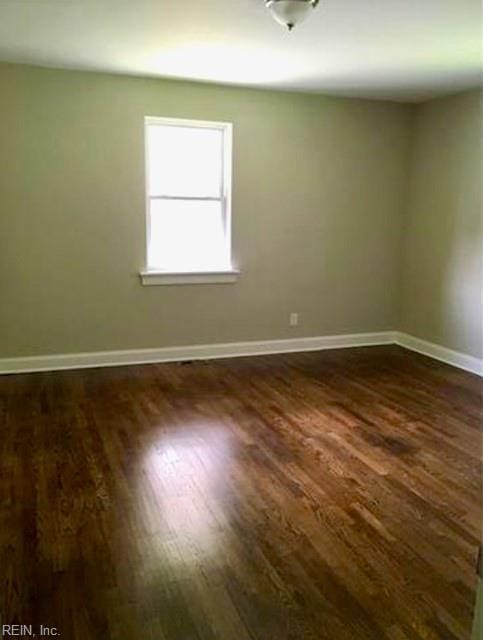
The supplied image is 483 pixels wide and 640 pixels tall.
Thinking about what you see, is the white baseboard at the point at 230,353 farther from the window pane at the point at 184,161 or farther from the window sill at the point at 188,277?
the window pane at the point at 184,161

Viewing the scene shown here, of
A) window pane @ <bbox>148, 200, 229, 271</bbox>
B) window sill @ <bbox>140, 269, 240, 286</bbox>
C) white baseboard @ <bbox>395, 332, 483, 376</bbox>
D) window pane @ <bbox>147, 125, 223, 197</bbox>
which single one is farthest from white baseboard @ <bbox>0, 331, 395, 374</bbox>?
window pane @ <bbox>147, 125, 223, 197</bbox>

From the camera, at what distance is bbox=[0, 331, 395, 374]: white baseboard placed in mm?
4352

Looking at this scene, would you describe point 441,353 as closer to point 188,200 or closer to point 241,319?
point 241,319

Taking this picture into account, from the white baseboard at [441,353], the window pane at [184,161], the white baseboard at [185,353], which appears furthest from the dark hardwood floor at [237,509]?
the window pane at [184,161]

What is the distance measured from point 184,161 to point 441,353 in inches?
119

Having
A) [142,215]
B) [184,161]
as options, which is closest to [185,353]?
[142,215]

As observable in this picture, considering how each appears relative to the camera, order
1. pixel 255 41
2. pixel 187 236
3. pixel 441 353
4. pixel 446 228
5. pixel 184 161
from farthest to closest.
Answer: pixel 441 353 → pixel 446 228 → pixel 187 236 → pixel 184 161 → pixel 255 41

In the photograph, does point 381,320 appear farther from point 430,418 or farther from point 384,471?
point 384,471

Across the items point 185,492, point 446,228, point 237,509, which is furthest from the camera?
point 446,228

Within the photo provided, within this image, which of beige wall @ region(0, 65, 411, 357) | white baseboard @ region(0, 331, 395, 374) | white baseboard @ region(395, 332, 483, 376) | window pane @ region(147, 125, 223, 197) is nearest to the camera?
beige wall @ region(0, 65, 411, 357)

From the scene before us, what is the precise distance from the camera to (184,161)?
4.61 m

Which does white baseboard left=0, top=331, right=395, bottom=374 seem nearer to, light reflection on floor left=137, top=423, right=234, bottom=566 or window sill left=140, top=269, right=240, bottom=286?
window sill left=140, top=269, right=240, bottom=286

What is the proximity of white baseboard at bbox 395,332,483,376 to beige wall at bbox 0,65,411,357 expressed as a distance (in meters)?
0.25

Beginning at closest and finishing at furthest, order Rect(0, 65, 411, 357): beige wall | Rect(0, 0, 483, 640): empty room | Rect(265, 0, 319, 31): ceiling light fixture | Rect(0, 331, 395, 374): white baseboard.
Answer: Rect(0, 0, 483, 640): empty room
Rect(265, 0, 319, 31): ceiling light fixture
Rect(0, 65, 411, 357): beige wall
Rect(0, 331, 395, 374): white baseboard
